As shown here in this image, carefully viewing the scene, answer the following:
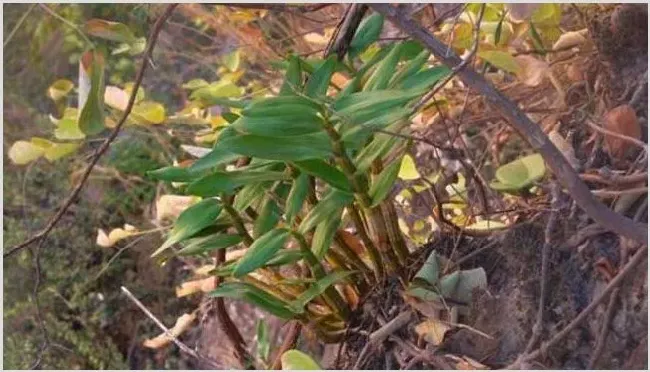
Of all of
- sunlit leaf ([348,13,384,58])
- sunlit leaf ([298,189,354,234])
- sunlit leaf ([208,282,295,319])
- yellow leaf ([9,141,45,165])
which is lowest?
sunlit leaf ([208,282,295,319])

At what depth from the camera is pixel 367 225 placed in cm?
64

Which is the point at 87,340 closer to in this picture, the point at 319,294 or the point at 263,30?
the point at 263,30

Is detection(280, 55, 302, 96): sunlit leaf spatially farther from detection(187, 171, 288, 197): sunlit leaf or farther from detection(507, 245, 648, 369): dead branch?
detection(507, 245, 648, 369): dead branch

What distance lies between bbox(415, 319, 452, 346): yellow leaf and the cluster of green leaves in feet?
0.21

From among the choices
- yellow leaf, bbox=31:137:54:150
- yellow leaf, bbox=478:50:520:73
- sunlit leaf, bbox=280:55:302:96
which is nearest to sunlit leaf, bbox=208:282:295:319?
sunlit leaf, bbox=280:55:302:96

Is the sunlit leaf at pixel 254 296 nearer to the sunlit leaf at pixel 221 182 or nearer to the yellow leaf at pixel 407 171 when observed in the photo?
the sunlit leaf at pixel 221 182

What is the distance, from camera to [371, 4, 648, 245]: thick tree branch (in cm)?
48

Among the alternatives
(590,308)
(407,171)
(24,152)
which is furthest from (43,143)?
(590,308)

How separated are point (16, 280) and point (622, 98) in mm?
1547

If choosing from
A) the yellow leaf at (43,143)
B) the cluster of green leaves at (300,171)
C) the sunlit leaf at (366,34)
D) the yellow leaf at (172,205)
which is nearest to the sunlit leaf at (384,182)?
the cluster of green leaves at (300,171)

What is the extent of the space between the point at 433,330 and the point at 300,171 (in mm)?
136

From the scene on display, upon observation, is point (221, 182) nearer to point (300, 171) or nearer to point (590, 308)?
point (300, 171)

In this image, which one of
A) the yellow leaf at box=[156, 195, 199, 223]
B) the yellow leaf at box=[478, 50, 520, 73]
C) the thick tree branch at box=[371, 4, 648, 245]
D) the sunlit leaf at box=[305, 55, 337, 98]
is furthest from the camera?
→ the yellow leaf at box=[156, 195, 199, 223]

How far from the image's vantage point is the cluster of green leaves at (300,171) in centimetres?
50
